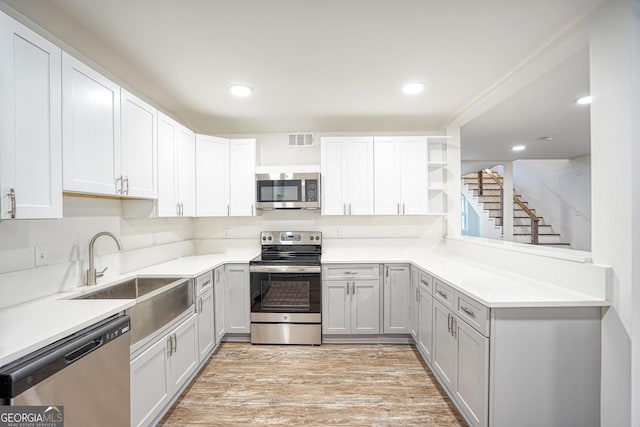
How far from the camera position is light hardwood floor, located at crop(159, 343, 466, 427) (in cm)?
186

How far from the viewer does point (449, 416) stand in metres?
1.88

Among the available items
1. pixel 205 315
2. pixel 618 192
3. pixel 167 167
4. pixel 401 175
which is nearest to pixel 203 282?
pixel 205 315

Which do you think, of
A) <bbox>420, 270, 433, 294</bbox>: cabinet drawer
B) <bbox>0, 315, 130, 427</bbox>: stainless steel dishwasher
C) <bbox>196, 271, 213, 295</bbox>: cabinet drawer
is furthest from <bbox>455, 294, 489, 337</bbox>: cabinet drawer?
<bbox>196, 271, 213, 295</bbox>: cabinet drawer

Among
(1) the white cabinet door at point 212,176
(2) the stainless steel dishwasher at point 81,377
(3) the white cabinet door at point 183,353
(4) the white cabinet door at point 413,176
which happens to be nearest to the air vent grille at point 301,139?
(1) the white cabinet door at point 212,176

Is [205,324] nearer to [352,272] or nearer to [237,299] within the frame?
[237,299]

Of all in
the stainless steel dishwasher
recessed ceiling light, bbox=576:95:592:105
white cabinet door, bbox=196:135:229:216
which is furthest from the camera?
white cabinet door, bbox=196:135:229:216

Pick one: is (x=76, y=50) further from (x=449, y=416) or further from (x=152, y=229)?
(x=449, y=416)

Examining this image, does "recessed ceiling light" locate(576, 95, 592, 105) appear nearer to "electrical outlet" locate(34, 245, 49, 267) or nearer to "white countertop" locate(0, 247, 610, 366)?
"white countertop" locate(0, 247, 610, 366)

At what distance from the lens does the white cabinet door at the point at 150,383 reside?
60.2 inches

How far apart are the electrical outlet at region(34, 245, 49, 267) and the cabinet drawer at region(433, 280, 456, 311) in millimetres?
2585

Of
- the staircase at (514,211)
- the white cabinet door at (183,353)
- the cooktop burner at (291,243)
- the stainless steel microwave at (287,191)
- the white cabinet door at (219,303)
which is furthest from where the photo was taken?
the staircase at (514,211)

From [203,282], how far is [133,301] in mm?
937

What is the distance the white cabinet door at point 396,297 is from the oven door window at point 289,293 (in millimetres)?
709

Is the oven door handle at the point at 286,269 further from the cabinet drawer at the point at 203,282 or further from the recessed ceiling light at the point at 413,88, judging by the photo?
the recessed ceiling light at the point at 413,88
